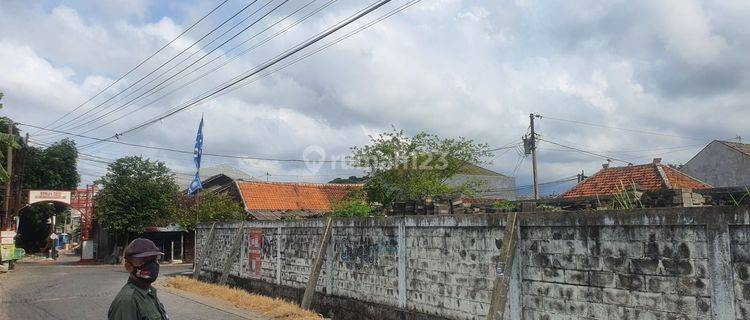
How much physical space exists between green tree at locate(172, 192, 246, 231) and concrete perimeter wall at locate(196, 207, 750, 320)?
51.9 feet

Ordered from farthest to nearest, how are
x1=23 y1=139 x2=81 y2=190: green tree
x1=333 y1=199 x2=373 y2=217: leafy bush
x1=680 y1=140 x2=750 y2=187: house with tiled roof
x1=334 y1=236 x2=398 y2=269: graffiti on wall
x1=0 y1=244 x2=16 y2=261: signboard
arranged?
x1=23 y1=139 x2=81 y2=190: green tree < x1=680 y1=140 x2=750 y2=187: house with tiled roof < x1=0 y1=244 x2=16 y2=261: signboard < x1=333 y1=199 x2=373 y2=217: leafy bush < x1=334 y1=236 x2=398 y2=269: graffiti on wall

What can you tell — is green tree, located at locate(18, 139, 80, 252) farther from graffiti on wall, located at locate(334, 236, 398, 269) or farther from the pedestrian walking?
the pedestrian walking

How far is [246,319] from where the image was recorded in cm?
1119

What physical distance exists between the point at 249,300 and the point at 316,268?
2704 millimetres

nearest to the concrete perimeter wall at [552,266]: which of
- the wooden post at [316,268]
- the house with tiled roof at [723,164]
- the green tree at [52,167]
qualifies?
the wooden post at [316,268]

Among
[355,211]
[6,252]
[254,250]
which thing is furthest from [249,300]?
[6,252]

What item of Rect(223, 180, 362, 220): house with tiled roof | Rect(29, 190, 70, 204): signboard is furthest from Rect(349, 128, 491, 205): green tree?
Rect(29, 190, 70, 204): signboard

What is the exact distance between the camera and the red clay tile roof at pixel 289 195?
3353cm

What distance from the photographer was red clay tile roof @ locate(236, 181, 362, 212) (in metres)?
33.5

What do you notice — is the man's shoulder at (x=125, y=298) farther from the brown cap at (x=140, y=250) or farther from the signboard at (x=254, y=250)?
the signboard at (x=254, y=250)

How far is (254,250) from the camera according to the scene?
49.6 feet

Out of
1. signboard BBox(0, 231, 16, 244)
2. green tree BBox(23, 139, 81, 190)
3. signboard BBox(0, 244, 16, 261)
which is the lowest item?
signboard BBox(0, 244, 16, 261)

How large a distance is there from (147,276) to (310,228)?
8.83 metres

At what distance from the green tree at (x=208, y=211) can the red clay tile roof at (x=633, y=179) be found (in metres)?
16.5
